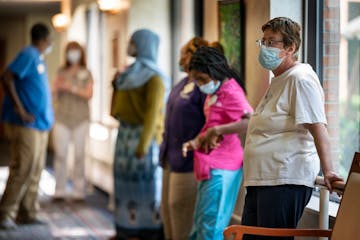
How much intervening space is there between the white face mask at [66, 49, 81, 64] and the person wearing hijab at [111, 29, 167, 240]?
1.99m

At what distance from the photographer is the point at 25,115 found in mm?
6176

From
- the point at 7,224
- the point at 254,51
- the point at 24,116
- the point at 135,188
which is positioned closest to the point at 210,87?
the point at 254,51

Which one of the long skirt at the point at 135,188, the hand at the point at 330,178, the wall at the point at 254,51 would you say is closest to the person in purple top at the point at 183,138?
the wall at the point at 254,51

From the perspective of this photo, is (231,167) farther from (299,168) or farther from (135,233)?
(135,233)

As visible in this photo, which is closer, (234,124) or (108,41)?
(234,124)

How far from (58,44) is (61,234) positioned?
7721 millimetres

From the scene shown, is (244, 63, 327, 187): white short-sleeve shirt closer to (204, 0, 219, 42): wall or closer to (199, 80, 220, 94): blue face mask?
(199, 80, 220, 94): blue face mask

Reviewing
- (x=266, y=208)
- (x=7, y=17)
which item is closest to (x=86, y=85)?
(x=266, y=208)

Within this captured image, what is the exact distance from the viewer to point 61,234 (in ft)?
20.0

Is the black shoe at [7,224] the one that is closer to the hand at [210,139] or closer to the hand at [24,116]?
the hand at [24,116]

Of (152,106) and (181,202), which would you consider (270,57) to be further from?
(152,106)

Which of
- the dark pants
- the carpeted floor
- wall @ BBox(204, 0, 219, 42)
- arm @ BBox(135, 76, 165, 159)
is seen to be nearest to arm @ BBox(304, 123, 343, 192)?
the dark pants

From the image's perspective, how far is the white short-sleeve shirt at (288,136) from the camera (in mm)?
3166

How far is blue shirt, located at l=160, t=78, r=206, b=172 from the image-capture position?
461 cm
